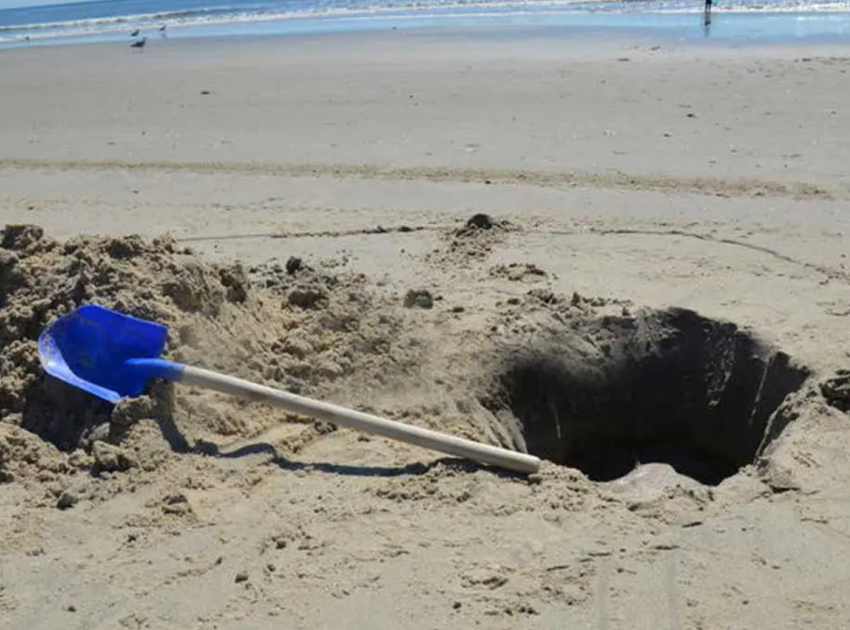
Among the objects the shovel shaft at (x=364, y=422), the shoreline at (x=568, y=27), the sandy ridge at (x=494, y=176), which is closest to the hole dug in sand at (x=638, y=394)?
the shovel shaft at (x=364, y=422)

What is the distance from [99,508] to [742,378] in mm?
2468

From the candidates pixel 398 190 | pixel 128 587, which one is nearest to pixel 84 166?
pixel 398 190

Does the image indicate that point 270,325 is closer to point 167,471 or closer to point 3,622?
point 167,471

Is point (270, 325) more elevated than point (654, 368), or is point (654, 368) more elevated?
point (270, 325)

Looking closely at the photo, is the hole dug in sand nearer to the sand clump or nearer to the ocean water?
the sand clump

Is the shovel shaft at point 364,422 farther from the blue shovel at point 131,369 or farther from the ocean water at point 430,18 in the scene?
the ocean water at point 430,18

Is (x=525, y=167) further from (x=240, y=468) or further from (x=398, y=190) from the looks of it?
(x=240, y=468)

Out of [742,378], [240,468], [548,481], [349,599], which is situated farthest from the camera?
[742,378]

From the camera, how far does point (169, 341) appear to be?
3.94 meters

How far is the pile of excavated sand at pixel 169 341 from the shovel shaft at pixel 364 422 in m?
0.16

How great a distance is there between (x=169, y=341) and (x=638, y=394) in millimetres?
1910

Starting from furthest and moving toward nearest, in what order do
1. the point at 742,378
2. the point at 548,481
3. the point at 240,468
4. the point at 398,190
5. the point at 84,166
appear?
1. the point at 84,166
2. the point at 398,190
3. the point at 742,378
4. the point at 240,468
5. the point at 548,481

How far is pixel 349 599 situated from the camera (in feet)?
9.35

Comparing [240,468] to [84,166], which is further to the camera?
[84,166]
